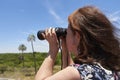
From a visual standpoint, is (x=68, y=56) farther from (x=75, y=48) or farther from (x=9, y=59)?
(x=9, y=59)

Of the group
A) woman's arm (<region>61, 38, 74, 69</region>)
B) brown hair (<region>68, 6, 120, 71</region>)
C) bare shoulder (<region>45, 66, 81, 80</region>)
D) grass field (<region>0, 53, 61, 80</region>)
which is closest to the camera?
bare shoulder (<region>45, 66, 81, 80</region>)

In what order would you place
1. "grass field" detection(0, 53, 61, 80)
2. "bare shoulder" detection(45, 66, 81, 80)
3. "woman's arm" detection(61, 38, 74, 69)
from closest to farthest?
"bare shoulder" detection(45, 66, 81, 80), "woman's arm" detection(61, 38, 74, 69), "grass field" detection(0, 53, 61, 80)

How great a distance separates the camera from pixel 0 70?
3142 inches

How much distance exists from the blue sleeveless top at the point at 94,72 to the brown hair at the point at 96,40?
1.5 inches

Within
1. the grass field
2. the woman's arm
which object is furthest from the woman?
the grass field

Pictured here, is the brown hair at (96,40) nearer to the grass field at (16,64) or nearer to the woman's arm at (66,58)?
the woman's arm at (66,58)

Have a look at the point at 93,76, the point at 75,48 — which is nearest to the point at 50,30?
the point at 75,48

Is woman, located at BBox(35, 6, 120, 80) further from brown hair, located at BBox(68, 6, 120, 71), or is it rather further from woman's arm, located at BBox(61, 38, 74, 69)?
woman's arm, located at BBox(61, 38, 74, 69)

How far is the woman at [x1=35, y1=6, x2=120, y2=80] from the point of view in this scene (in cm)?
238

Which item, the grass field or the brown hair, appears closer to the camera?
the brown hair

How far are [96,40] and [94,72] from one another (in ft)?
0.71

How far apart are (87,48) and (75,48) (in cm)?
10

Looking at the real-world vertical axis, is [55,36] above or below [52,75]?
above

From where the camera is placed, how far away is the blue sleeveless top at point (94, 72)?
7.66ft
